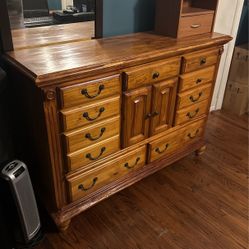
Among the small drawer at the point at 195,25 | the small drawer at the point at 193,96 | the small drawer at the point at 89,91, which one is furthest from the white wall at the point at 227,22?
the small drawer at the point at 89,91

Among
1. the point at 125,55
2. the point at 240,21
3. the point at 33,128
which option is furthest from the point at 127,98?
the point at 240,21

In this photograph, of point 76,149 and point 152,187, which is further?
point 152,187

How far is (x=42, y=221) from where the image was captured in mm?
1570

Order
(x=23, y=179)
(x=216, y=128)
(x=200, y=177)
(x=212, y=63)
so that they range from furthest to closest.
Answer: (x=216, y=128)
(x=200, y=177)
(x=212, y=63)
(x=23, y=179)

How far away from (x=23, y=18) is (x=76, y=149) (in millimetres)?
672

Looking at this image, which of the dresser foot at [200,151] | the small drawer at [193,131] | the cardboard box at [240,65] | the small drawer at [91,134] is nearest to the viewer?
the small drawer at [91,134]

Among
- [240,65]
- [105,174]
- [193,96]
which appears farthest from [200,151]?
[240,65]

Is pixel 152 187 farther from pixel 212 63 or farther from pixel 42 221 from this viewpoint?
pixel 212 63

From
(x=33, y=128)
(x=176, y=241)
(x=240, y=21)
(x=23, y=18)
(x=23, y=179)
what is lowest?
(x=176, y=241)

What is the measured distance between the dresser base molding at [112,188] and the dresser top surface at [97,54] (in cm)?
70

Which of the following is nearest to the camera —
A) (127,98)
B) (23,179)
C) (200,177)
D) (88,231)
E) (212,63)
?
(23,179)

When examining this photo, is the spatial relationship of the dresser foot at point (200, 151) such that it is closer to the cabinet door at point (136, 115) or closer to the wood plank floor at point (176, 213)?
the wood plank floor at point (176, 213)

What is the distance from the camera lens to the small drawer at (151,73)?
1355 mm

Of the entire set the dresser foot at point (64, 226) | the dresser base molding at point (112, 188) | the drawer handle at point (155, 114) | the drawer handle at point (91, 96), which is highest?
the drawer handle at point (91, 96)
